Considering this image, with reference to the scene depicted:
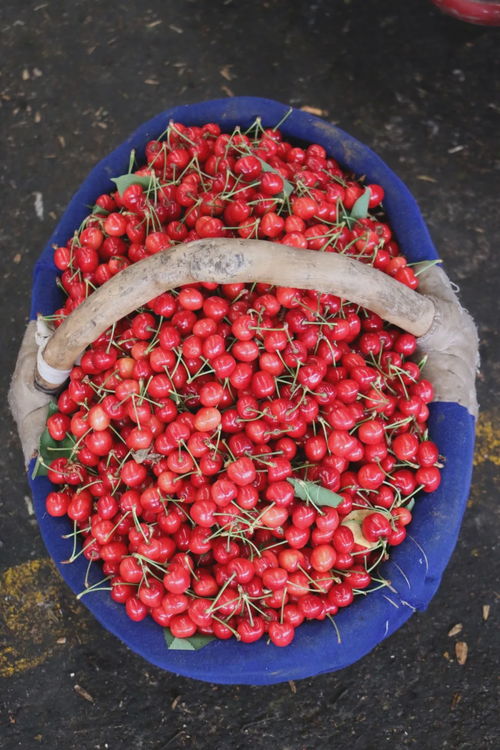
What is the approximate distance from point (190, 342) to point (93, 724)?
174cm

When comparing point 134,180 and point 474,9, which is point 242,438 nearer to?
point 134,180

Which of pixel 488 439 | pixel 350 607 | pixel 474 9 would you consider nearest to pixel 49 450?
pixel 350 607

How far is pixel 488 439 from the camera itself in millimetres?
2822

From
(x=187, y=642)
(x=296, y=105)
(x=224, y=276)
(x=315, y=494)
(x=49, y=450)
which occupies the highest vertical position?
(x=224, y=276)

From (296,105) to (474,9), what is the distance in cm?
95

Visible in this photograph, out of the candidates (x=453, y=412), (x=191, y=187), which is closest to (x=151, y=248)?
(x=191, y=187)

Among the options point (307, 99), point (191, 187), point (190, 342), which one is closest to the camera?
point (190, 342)

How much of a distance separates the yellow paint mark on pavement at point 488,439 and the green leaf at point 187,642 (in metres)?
1.55

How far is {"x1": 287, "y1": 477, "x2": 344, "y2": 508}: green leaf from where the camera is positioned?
5.63 feet

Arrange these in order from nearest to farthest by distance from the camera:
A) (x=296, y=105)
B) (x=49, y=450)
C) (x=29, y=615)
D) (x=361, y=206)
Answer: (x=49, y=450)
(x=361, y=206)
(x=29, y=615)
(x=296, y=105)

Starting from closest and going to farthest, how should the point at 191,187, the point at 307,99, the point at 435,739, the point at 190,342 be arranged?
the point at 190,342 → the point at 191,187 → the point at 435,739 → the point at 307,99

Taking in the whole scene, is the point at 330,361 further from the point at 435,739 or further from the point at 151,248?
the point at 435,739

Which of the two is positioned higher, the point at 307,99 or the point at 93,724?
the point at 307,99

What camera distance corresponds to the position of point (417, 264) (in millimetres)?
2139
